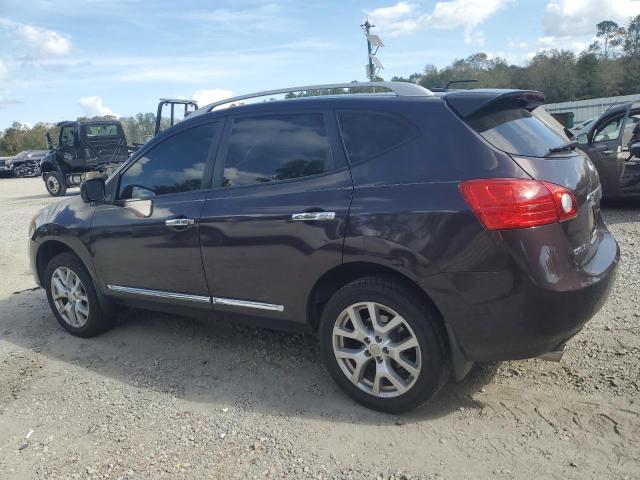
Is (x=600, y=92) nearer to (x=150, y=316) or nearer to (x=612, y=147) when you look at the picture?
(x=612, y=147)

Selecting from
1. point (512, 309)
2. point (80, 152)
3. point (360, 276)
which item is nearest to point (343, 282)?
point (360, 276)

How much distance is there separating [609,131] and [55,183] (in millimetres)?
17284

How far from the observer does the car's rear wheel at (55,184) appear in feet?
61.1

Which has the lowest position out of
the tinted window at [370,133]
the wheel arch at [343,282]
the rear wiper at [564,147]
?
the wheel arch at [343,282]

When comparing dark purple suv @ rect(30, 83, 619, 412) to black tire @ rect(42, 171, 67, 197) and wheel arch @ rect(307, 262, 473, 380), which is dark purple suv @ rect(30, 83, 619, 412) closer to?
wheel arch @ rect(307, 262, 473, 380)

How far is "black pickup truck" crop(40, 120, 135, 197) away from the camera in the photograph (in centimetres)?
1833

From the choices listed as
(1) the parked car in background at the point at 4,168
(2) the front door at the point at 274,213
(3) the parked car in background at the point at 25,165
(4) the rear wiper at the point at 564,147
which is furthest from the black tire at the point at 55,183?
(4) the rear wiper at the point at 564,147

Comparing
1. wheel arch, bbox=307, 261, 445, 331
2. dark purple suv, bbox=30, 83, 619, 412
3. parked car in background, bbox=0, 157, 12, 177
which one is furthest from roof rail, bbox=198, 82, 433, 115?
parked car in background, bbox=0, 157, 12, 177

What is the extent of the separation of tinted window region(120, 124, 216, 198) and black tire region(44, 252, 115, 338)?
83 cm

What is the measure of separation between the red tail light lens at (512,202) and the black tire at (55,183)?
1864 cm

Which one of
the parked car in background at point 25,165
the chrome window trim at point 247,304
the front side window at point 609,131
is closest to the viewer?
the chrome window trim at point 247,304

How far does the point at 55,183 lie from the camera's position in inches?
742

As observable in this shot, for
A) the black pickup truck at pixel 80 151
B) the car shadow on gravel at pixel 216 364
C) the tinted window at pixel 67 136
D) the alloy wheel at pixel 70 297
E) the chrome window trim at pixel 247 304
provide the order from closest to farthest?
the car shadow on gravel at pixel 216 364, the chrome window trim at pixel 247 304, the alloy wheel at pixel 70 297, the black pickup truck at pixel 80 151, the tinted window at pixel 67 136

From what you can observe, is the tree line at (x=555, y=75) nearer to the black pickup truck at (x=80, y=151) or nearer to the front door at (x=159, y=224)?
the black pickup truck at (x=80, y=151)
